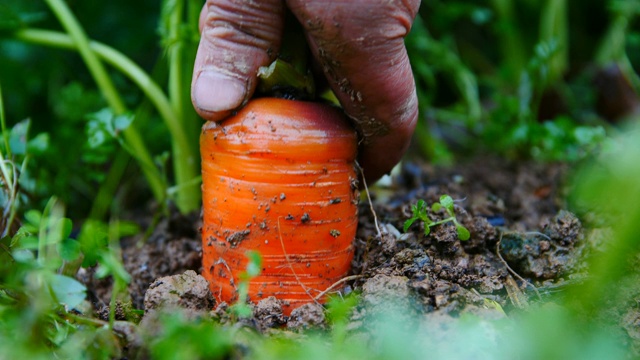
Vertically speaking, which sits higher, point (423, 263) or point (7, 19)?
point (7, 19)

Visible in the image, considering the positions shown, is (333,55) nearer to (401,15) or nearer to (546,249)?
(401,15)

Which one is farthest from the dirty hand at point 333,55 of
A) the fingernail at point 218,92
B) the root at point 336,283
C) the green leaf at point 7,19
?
the green leaf at point 7,19

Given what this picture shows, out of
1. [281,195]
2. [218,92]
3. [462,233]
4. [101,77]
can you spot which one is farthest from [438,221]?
[101,77]

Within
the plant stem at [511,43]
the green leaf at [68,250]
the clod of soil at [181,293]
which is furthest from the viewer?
the plant stem at [511,43]

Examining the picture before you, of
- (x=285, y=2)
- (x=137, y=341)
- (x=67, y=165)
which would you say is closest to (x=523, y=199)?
(x=285, y=2)

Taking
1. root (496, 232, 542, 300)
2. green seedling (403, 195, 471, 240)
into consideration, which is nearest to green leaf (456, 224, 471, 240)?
green seedling (403, 195, 471, 240)

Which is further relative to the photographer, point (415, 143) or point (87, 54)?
point (415, 143)

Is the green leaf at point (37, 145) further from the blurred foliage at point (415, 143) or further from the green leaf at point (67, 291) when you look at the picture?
the green leaf at point (67, 291)
